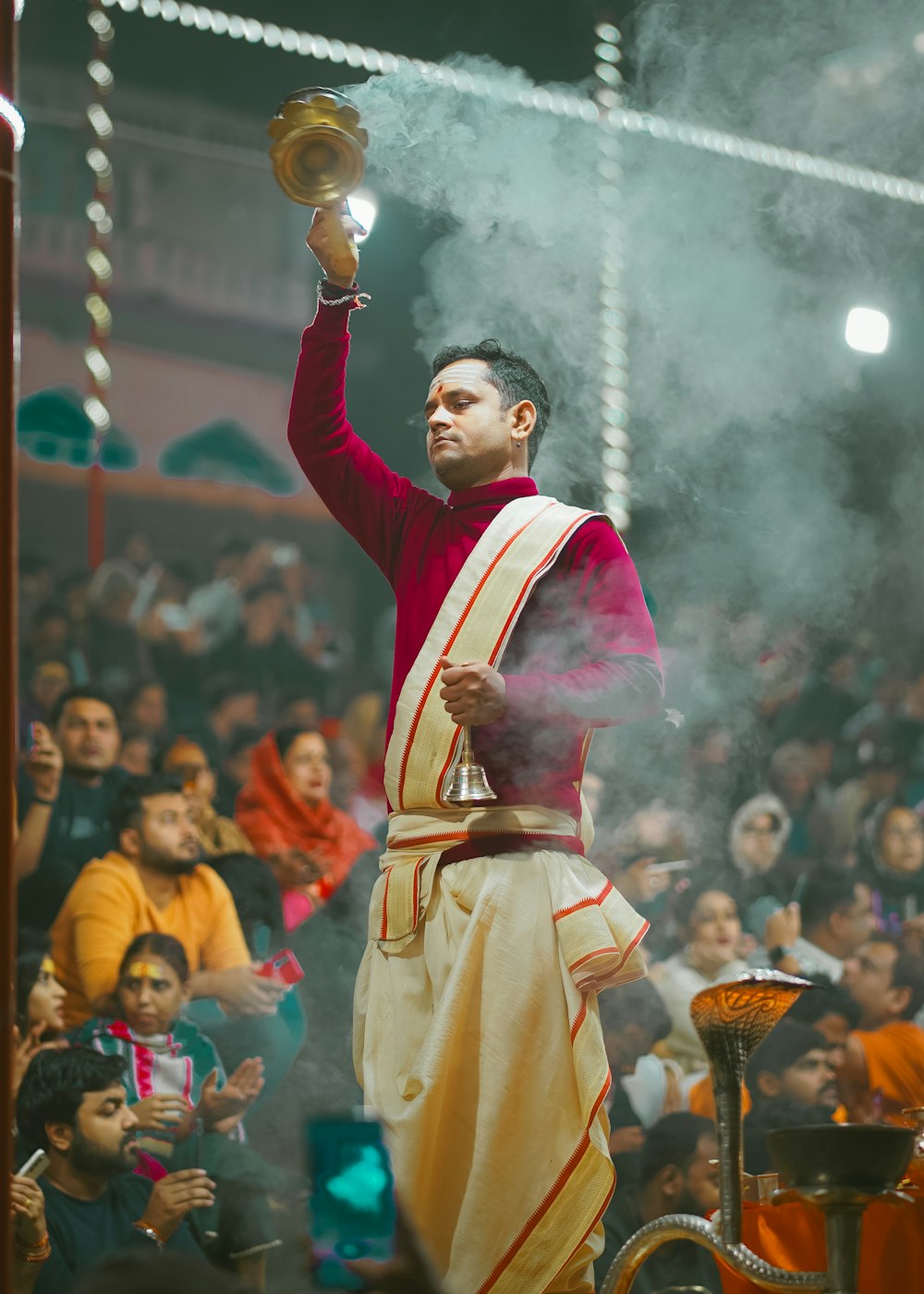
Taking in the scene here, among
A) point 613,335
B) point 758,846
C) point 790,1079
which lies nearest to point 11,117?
point 613,335

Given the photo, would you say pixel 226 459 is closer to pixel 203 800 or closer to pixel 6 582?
pixel 203 800

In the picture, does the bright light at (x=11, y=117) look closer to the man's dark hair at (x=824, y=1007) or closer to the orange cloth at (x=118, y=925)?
the orange cloth at (x=118, y=925)

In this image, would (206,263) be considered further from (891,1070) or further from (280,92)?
(891,1070)

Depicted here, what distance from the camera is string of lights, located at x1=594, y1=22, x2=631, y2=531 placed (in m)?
4.06

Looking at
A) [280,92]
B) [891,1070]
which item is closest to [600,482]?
[280,92]

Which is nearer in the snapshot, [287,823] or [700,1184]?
[700,1184]

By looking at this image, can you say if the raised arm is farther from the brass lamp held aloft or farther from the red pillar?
the red pillar

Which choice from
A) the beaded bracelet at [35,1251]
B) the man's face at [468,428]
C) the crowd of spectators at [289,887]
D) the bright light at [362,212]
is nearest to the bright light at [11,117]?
the bright light at [362,212]

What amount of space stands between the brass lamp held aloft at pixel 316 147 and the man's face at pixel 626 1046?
3.24 m

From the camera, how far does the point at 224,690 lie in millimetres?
5426

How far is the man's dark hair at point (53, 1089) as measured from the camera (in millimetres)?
4227

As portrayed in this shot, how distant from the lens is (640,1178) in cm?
496

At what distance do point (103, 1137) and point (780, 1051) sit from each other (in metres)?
2.47

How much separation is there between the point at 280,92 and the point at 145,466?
153cm
